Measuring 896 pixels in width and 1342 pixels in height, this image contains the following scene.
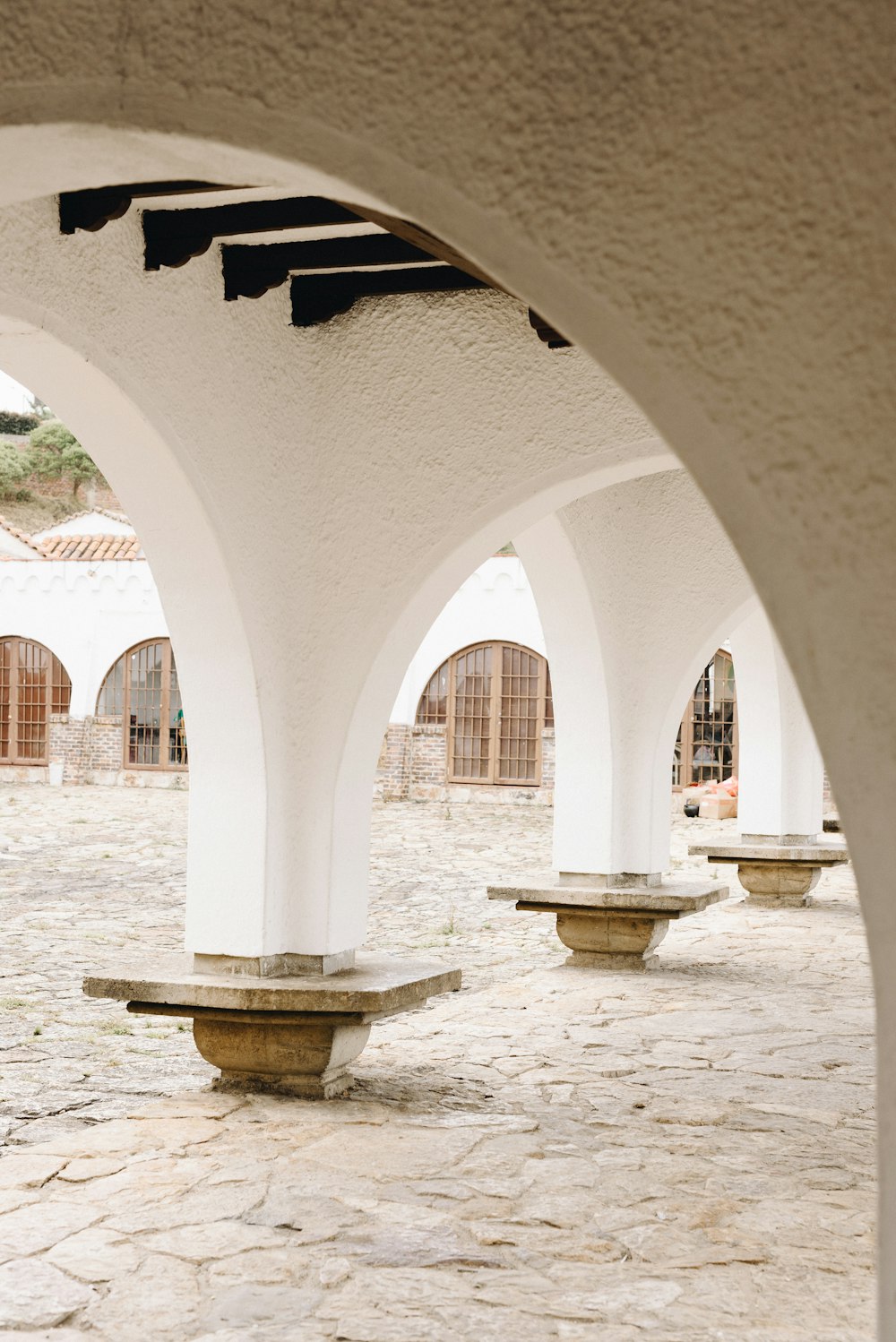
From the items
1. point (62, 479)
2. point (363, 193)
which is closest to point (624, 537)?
point (363, 193)

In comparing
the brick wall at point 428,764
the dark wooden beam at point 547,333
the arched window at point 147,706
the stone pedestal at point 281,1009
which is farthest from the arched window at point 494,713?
the dark wooden beam at point 547,333

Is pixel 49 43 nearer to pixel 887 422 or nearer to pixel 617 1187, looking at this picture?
pixel 887 422

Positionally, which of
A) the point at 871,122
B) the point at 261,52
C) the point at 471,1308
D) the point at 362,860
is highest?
the point at 261,52

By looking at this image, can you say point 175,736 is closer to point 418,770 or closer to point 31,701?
point 31,701

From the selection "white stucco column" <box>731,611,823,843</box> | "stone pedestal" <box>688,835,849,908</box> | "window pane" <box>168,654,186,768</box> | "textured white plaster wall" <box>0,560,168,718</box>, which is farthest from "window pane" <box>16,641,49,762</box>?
"white stucco column" <box>731,611,823,843</box>

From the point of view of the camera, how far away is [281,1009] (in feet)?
16.8

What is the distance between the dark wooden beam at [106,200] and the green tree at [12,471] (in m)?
39.4

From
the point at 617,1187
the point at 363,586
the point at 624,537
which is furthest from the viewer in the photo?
the point at 624,537

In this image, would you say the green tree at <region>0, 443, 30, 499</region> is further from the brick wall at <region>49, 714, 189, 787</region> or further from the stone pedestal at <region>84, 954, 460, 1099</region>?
the stone pedestal at <region>84, 954, 460, 1099</region>

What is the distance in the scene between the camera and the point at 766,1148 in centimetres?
495

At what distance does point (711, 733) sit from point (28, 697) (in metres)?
12.2

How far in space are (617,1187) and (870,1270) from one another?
3.02 feet

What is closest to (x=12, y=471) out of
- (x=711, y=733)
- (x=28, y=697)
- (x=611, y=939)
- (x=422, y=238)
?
(x=28, y=697)

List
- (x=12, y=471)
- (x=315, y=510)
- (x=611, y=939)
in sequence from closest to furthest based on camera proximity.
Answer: (x=315, y=510) → (x=611, y=939) → (x=12, y=471)
